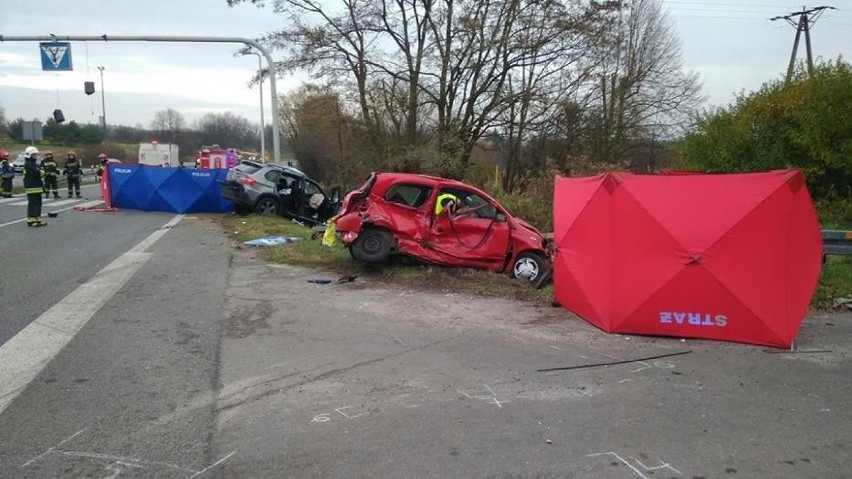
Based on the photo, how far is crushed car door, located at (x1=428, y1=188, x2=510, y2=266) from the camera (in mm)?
10125

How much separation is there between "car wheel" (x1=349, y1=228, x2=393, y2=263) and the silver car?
358 inches

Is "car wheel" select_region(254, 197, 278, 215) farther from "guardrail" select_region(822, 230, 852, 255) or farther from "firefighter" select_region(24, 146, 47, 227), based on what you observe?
"guardrail" select_region(822, 230, 852, 255)

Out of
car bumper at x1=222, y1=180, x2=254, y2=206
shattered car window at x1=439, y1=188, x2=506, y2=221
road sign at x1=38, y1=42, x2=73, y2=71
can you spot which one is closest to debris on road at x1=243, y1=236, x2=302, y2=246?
car bumper at x1=222, y1=180, x2=254, y2=206

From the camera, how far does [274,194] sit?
18.6 metres

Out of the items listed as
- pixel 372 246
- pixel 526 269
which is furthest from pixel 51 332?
pixel 526 269

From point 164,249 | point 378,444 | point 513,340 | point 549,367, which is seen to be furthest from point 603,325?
point 164,249

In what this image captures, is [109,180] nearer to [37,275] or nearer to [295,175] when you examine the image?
[295,175]

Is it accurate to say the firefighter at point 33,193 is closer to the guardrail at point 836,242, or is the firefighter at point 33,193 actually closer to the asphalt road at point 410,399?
the asphalt road at point 410,399

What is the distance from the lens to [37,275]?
9.42 metres

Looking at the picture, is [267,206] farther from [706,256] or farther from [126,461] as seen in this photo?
[126,461]

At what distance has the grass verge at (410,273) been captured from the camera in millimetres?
9133

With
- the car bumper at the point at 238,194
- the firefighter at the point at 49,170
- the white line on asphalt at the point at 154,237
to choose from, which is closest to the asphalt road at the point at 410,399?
the white line on asphalt at the point at 154,237

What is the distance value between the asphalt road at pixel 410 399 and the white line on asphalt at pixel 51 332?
0.38 feet

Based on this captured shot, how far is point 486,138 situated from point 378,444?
2552 centimetres
